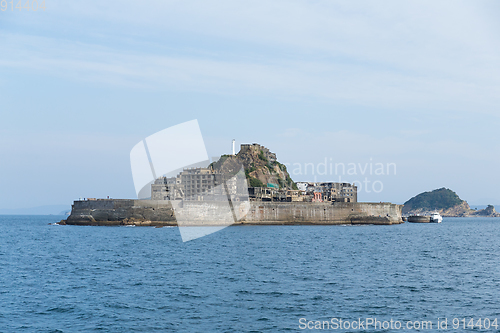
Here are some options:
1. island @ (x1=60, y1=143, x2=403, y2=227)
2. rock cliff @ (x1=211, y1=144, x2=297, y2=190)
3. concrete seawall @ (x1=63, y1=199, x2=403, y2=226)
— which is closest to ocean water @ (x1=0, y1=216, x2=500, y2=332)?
concrete seawall @ (x1=63, y1=199, x2=403, y2=226)

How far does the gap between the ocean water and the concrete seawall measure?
50.3 meters

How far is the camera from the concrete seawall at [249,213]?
101125 millimetres

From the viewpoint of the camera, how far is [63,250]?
178ft

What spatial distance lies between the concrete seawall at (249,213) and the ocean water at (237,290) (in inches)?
1981

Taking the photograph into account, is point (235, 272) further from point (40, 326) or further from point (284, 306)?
point (40, 326)

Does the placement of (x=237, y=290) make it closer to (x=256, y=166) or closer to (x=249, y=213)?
(x=249, y=213)

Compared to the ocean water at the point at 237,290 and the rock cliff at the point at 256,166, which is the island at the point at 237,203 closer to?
the rock cliff at the point at 256,166

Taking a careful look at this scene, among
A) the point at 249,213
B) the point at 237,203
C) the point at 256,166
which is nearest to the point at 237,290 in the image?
the point at 249,213

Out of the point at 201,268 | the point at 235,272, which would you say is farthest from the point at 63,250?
the point at 235,272

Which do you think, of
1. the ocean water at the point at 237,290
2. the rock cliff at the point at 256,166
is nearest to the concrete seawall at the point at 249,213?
the rock cliff at the point at 256,166

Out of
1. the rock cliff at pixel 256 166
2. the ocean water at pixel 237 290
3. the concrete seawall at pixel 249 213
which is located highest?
the rock cliff at pixel 256 166

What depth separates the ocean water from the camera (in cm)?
2244

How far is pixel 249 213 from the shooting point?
357ft

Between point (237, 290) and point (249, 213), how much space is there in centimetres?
7932
